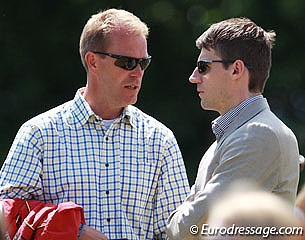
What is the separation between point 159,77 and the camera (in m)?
9.33

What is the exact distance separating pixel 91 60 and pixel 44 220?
0.88m

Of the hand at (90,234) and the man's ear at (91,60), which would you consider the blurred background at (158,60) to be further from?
the hand at (90,234)

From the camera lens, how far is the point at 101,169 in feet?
13.2

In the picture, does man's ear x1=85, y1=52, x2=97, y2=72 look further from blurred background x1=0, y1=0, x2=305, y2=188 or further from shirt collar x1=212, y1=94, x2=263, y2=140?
blurred background x1=0, y1=0, x2=305, y2=188

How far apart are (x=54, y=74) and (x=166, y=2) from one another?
4.39 ft

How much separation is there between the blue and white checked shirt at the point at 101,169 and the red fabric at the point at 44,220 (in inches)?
4.9

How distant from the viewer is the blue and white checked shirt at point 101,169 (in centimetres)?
395

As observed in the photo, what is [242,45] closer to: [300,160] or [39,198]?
[300,160]

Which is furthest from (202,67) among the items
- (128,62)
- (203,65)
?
(128,62)

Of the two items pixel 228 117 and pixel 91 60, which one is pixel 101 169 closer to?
pixel 91 60

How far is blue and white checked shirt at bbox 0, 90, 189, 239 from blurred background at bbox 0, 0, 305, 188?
4.80m

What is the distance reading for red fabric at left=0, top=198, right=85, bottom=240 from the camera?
12.1 ft

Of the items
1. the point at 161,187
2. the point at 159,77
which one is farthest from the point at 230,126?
the point at 159,77


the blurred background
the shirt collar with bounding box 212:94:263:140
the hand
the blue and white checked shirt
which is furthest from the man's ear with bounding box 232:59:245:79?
the blurred background
